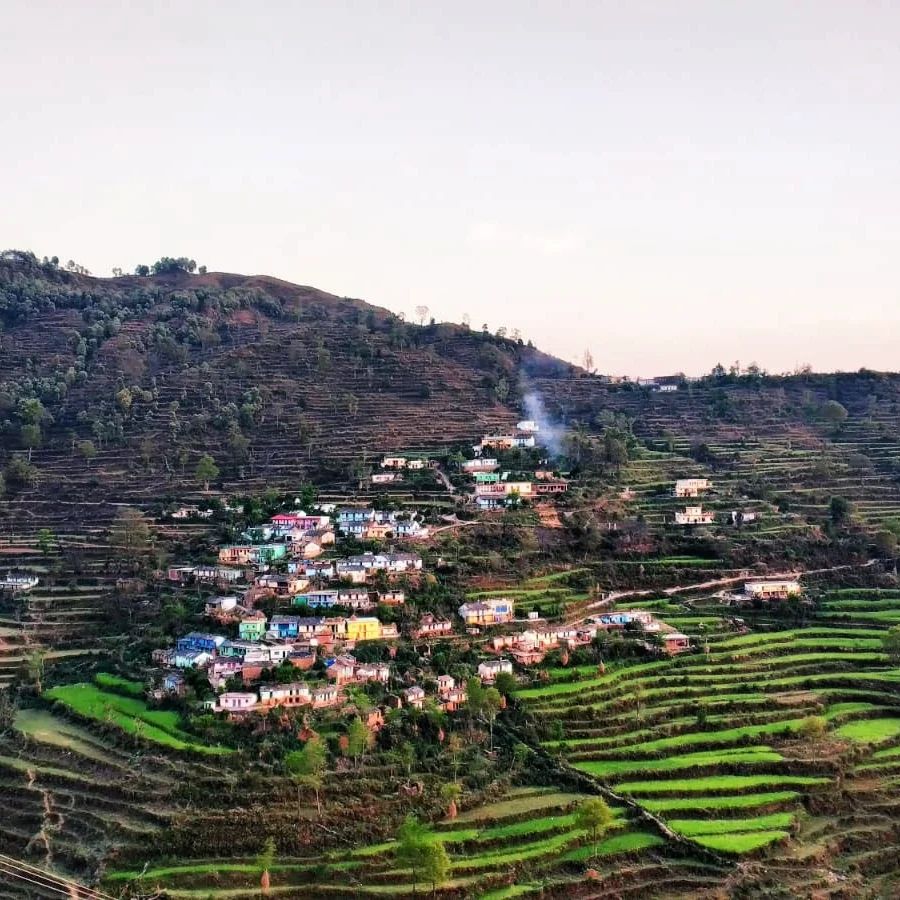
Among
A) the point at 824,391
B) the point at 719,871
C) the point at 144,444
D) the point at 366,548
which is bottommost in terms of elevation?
the point at 719,871

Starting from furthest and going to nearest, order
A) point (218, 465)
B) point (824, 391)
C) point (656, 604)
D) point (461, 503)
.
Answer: point (824, 391), point (218, 465), point (461, 503), point (656, 604)

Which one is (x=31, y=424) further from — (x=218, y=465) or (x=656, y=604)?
(x=656, y=604)

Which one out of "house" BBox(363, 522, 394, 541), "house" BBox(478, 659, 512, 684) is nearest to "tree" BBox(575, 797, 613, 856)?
"house" BBox(478, 659, 512, 684)

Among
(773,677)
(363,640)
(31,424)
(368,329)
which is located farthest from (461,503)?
(368,329)

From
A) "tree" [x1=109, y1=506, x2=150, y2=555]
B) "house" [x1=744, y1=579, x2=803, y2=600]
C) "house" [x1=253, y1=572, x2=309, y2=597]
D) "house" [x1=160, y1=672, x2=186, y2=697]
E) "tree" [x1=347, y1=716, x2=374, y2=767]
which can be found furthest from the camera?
"tree" [x1=109, y1=506, x2=150, y2=555]

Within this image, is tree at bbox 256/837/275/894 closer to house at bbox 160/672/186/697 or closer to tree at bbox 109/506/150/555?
house at bbox 160/672/186/697

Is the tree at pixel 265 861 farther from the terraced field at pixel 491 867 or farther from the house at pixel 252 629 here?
the house at pixel 252 629
